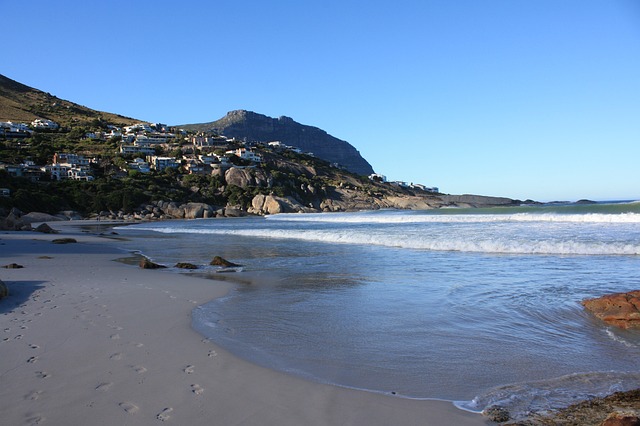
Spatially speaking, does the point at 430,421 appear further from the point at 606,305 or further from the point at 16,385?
the point at 606,305

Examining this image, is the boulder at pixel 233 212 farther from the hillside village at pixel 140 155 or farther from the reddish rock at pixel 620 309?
the reddish rock at pixel 620 309

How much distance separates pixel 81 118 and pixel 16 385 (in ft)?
450

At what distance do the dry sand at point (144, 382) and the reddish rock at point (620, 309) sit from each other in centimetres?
395

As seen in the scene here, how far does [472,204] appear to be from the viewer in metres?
111

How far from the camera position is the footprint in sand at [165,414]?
319 cm

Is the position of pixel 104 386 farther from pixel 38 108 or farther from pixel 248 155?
pixel 38 108

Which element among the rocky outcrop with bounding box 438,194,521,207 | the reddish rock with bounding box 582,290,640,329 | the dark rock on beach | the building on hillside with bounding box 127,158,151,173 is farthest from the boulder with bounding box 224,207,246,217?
the rocky outcrop with bounding box 438,194,521,207

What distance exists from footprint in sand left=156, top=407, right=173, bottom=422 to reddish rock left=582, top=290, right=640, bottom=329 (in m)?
5.89

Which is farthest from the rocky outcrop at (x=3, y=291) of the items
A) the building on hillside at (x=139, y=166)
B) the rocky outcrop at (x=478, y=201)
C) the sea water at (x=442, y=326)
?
the rocky outcrop at (x=478, y=201)

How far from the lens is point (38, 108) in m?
118

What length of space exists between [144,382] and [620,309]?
20.5 ft

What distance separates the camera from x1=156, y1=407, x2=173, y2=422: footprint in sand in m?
3.19

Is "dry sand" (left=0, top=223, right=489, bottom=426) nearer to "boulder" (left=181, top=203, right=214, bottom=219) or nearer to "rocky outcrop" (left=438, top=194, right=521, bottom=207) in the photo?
"boulder" (left=181, top=203, right=214, bottom=219)

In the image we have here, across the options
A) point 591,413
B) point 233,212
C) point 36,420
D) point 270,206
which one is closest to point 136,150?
point 270,206
